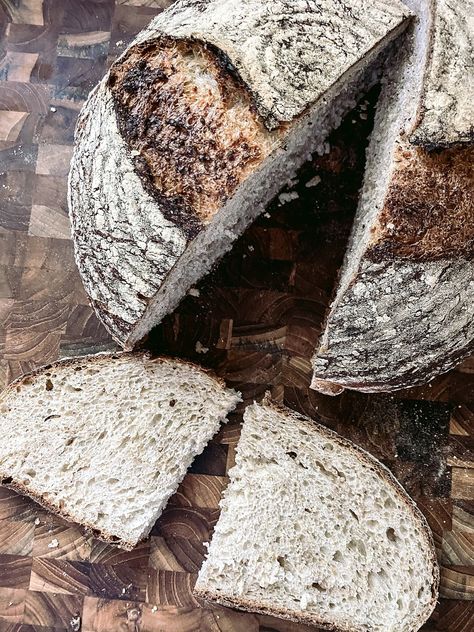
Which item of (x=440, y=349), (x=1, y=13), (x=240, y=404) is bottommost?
(x=240, y=404)

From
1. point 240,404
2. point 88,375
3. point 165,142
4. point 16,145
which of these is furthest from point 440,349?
point 16,145

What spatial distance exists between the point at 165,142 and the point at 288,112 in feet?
1.39

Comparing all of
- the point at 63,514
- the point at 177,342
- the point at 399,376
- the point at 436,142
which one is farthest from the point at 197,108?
the point at 63,514

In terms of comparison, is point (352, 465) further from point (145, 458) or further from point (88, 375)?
point (88, 375)

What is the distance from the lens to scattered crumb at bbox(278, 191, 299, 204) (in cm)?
306

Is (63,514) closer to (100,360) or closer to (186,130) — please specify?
(100,360)

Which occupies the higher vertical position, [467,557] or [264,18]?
[264,18]

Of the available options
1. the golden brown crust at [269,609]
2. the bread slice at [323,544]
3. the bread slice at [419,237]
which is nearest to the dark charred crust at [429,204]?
the bread slice at [419,237]

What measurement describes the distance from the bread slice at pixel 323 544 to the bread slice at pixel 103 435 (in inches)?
13.5

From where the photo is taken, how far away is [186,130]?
2.36 metres

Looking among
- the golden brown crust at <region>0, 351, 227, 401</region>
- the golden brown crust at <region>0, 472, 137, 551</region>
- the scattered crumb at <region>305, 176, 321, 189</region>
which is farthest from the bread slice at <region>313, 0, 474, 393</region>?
the golden brown crust at <region>0, 472, 137, 551</region>

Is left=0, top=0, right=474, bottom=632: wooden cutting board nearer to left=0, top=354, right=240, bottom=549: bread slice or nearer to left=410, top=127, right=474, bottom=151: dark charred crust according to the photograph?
left=0, top=354, right=240, bottom=549: bread slice

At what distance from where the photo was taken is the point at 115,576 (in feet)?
10.0

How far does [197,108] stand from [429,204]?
0.84 metres
